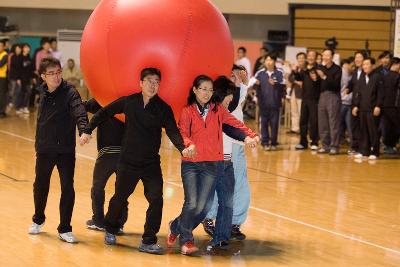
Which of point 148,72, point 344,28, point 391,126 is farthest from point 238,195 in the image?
point 344,28

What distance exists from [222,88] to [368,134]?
754 centimetres

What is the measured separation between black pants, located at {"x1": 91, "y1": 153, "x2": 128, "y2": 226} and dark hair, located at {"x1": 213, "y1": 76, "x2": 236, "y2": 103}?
1.13 meters

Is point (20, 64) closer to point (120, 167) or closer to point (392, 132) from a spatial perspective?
point (392, 132)

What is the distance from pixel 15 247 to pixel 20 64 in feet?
43.6

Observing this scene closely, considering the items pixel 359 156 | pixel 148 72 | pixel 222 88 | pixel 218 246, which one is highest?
pixel 148 72

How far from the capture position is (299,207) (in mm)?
9922

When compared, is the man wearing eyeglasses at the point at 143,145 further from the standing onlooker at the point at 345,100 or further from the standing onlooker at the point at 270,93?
the standing onlooker at the point at 345,100

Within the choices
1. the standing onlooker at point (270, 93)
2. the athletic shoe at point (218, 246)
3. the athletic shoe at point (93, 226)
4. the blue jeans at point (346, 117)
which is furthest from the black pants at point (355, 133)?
the athletic shoe at point (218, 246)

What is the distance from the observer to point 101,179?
8148 mm

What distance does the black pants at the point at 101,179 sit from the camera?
26.6 ft

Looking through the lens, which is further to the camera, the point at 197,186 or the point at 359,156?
the point at 359,156

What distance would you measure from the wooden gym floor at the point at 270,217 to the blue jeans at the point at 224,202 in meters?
0.18

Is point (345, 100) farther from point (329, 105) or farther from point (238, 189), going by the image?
point (238, 189)

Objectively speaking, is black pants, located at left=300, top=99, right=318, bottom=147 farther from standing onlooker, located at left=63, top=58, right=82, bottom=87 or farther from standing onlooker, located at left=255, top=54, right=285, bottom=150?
standing onlooker, located at left=63, top=58, right=82, bottom=87
